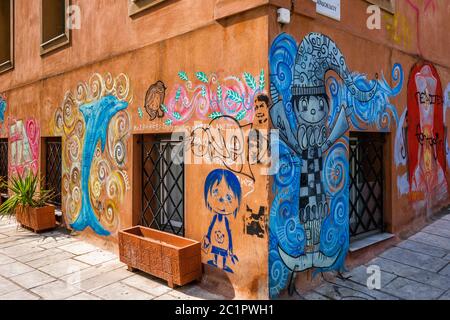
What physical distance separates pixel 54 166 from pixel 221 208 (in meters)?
5.48

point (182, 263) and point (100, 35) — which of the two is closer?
point (182, 263)

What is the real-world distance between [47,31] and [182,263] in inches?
267

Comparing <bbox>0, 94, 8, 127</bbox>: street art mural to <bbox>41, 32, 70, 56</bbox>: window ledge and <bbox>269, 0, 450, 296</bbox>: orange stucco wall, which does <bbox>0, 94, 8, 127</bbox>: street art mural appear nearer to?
<bbox>41, 32, 70, 56</bbox>: window ledge

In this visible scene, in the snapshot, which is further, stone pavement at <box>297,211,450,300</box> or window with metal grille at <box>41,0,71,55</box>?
window with metal grille at <box>41,0,71,55</box>

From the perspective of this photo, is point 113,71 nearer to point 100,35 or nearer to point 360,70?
point 100,35

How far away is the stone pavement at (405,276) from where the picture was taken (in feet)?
14.0

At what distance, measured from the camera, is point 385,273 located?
488 centimetres

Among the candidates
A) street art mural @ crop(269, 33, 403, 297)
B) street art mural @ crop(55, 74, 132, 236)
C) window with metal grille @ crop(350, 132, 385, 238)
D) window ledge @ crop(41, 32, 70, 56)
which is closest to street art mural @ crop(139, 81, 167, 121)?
street art mural @ crop(55, 74, 132, 236)

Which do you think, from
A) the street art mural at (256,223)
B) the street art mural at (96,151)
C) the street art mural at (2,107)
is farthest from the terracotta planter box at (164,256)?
the street art mural at (2,107)

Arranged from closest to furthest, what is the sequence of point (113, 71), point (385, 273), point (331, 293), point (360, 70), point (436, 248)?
point (331, 293) < point (385, 273) < point (360, 70) < point (436, 248) < point (113, 71)

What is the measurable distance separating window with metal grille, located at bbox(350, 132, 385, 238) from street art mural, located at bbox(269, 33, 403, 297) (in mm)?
512

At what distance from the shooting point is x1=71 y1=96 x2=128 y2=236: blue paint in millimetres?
6309

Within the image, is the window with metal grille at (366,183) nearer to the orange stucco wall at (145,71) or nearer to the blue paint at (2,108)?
the orange stucco wall at (145,71)

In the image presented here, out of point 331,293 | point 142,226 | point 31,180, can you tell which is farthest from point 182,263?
point 31,180
